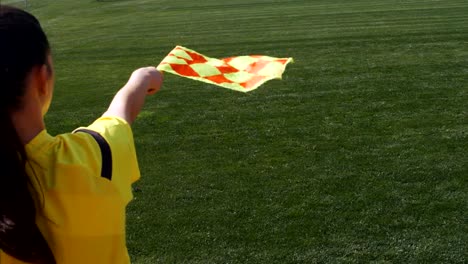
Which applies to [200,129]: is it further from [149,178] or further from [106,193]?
[106,193]

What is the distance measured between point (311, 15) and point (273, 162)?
895 centimetres

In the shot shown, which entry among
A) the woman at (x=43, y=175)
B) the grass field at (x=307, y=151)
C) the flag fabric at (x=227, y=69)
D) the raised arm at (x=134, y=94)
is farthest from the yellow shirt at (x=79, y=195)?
the grass field at (x=307, y=151)

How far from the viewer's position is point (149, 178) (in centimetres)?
406

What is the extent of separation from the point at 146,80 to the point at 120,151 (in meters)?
0.28

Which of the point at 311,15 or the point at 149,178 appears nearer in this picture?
the point at 149,178

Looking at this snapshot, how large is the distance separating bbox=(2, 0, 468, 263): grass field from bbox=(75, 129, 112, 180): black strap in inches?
80.6

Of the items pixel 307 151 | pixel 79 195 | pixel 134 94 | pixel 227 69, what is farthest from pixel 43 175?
pixel 307 151

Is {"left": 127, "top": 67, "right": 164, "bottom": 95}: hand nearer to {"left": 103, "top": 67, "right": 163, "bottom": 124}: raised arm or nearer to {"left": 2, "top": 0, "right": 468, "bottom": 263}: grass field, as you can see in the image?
{"left": 103, "top": 67, "right": 163, "bottom": 124}: raised arm

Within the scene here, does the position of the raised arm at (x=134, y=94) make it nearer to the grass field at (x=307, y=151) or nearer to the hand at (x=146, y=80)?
the hand at (x=146, y=80)

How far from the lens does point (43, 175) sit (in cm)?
93

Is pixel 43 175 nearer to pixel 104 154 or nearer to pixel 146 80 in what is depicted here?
pixel 104 154

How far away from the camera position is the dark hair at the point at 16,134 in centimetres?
89

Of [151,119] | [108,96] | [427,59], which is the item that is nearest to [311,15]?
[427,59]

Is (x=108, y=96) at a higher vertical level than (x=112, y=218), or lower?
lower
